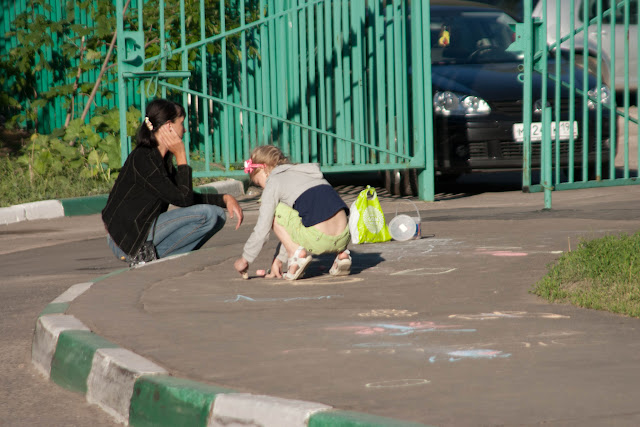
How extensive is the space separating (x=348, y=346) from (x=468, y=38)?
321 inches

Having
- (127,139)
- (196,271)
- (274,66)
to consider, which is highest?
(274,66)

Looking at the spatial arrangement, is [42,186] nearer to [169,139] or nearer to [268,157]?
[169,139]

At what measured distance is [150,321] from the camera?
14.8 ft

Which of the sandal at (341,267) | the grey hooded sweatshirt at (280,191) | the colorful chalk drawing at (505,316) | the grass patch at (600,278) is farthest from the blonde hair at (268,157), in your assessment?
the colorful chalk drawing at (505,316)

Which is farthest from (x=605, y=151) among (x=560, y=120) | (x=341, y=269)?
(x=341, y=269)

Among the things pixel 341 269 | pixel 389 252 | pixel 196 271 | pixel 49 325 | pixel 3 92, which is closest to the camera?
pixel 49 325

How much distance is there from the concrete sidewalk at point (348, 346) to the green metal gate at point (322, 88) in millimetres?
3774

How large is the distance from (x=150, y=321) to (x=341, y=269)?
1519 mm

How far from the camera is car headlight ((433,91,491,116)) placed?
1046 centimetres

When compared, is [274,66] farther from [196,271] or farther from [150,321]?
[150,321]

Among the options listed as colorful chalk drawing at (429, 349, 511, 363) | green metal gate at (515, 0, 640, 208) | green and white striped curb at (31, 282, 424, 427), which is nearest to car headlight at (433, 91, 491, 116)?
green metal gate at (515, 0, 640, 208)

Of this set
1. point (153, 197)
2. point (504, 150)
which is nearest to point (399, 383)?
point (153, 197)

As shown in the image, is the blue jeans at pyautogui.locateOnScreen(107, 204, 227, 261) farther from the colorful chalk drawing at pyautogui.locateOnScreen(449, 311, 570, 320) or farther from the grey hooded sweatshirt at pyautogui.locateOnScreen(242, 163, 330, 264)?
the colorful chalk drawing at pyautogui.locateOnScreen(449, 311, 570, 320)

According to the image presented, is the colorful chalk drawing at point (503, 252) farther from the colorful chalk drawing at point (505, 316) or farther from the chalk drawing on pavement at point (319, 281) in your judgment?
the colorful chalk drawing at point (505, 316)
